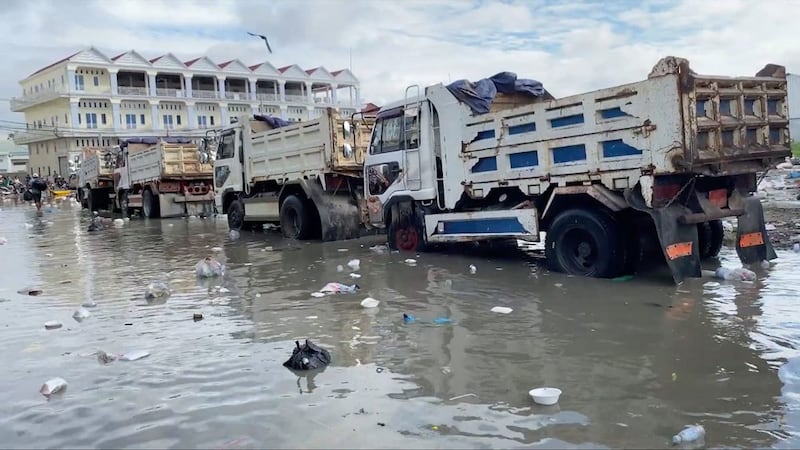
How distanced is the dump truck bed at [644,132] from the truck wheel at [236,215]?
7.35 metres

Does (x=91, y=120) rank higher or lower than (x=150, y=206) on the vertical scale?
higher

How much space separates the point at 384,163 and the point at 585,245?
3.41m

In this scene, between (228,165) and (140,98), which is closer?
(228,165)

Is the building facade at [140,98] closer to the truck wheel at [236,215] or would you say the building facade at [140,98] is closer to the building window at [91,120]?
the building window at [91,120]

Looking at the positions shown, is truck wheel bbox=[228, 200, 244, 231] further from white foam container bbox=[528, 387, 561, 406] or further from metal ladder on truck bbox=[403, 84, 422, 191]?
white foam container bbox=[528, 387, 561, 406]

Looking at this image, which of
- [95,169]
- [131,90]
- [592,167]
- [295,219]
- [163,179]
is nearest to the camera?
[592,167]

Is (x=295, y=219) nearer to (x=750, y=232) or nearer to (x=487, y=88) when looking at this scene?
(x=487, y=88)

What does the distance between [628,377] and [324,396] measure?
1781 mm

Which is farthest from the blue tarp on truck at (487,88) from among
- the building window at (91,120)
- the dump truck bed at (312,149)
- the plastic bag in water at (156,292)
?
the building window at (91,120)

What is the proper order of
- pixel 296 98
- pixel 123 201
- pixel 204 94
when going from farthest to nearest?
1. pixel 296 98
2. pixel 204 94
3. pixel 123 201

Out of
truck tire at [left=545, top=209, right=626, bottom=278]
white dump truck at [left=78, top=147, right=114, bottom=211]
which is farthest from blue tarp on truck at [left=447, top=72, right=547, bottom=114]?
white dump truck at [left=78, top=147, right=114, bottom=211]

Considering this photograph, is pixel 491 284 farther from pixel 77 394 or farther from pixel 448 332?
pixel 77 394

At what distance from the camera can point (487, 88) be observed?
7996 mm

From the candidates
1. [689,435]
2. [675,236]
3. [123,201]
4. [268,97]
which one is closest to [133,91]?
[268,97]
